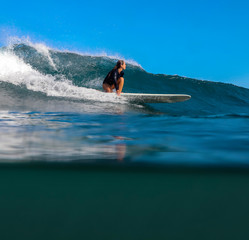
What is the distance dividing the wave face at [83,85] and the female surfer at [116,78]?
0.97ft

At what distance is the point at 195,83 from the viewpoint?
16.8m

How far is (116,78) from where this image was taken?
311 inches

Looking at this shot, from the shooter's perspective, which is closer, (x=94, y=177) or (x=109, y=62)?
(x=94, y=177)

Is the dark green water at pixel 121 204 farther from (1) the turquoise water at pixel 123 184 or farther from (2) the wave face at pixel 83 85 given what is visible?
(2) the wave face at pixel 83 85

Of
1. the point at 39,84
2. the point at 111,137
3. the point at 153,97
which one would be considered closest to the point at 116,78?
the point at 153,97

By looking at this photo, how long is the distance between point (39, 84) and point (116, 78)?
3160 millimetres

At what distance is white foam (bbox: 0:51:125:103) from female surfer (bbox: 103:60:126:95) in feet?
0.85

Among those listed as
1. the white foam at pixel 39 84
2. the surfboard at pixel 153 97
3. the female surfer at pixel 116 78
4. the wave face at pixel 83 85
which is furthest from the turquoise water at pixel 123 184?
the surfboard at pixel 153 97

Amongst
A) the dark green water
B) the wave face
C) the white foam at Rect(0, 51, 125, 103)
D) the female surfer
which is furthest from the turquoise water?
the white foam at Rect(0, 51, 125, 103)

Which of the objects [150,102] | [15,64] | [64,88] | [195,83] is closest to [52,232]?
[150,102]

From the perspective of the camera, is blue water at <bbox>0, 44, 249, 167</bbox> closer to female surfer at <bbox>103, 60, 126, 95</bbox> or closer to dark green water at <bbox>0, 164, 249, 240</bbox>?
dark green water at <bbox>0, 164, 249, 240</bbox>

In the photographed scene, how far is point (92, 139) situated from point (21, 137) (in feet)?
2.51

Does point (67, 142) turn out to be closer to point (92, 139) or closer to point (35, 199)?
point (92, 139)

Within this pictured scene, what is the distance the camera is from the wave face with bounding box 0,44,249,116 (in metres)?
7.66
